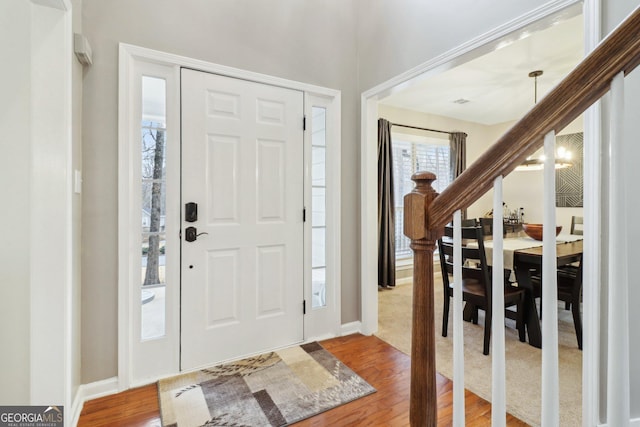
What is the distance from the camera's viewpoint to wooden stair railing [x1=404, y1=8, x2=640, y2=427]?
560 mm

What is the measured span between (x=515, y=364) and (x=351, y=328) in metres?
1.32

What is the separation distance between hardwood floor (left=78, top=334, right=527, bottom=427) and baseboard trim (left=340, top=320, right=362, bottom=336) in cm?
57

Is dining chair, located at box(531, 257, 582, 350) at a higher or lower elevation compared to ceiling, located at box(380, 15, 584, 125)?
lower

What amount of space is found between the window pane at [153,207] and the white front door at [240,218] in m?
0.14

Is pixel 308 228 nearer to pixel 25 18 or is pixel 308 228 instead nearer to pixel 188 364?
pixel 188 364

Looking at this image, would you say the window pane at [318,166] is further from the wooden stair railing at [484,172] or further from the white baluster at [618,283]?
the white baluster at [618,283]

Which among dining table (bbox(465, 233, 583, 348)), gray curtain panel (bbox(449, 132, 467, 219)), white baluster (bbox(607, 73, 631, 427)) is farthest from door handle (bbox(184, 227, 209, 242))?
gray curtain panel (bbox(449, 132, 467, 219))

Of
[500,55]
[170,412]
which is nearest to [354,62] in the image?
[500,55]

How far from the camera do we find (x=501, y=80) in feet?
12.4

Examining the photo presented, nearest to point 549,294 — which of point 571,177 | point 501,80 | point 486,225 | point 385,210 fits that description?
point 486,225

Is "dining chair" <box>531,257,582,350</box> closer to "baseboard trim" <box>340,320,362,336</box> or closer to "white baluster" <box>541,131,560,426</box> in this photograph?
"baseboard trim" <box>340,320,362,336</box>

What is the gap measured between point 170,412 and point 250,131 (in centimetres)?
196

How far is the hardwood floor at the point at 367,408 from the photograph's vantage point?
1750 mm

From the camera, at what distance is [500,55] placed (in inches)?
Answer: 124
